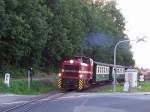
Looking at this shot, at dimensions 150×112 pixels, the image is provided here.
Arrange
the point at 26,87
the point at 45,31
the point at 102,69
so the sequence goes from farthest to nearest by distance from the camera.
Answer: the point at 102,69
the point at 45,31
the point at 26,87

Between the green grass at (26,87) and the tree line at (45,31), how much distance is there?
419 cm

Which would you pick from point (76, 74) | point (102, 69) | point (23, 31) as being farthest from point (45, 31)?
point (76, 74)

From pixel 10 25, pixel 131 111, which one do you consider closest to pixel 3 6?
pixel 10 25

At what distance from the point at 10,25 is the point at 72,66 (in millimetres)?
7246

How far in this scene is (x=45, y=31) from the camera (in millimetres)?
61719

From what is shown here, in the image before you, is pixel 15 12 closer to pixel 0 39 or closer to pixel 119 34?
pixel 0 39

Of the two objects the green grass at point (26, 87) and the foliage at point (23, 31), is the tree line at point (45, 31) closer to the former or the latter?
the foliage at point (23, 31)

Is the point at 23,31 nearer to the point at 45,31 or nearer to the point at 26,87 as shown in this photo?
the point at 45,31

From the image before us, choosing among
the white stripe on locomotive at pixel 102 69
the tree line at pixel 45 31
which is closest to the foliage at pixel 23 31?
the tree line at pixel 45 31

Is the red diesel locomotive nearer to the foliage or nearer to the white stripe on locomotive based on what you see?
the white stripe on locomotive

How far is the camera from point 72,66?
53562mm

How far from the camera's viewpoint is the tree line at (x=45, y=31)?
55.8 metres

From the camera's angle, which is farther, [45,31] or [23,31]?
[45,31]

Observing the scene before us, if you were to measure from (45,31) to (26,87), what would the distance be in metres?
12.4
